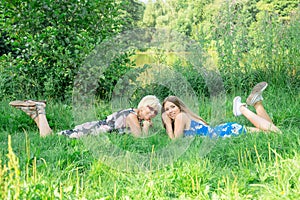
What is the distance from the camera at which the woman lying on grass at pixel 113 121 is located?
4.17 metres

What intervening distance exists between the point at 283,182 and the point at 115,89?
12.0 feet

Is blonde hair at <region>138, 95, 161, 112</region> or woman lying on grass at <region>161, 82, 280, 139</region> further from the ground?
blonde hair at <region>138, 95, 161, 112</region>

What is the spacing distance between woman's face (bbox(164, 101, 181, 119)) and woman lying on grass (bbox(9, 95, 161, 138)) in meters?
0.17

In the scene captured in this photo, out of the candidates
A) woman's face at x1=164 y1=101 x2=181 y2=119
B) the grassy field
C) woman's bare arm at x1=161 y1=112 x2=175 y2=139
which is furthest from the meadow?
woman's face at x1=164 y1=101 x2=181 y2=119

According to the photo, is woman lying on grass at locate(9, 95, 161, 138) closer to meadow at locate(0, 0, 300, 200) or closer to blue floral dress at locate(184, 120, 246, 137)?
meadow at locate(0, 0, 300, 200)

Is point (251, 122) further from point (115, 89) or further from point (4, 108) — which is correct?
point (4, 108)

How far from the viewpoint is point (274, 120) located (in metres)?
4.53

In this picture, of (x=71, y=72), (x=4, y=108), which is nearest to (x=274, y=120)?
(x=71, y=72)

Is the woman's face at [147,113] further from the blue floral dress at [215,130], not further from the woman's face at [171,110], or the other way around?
the blue floral dress at [215,130]

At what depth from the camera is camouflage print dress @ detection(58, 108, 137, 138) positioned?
412 centimetres

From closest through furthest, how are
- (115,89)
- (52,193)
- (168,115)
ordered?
(52,193)
(168,115)
(115,89)

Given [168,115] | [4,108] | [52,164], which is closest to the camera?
[52,164]

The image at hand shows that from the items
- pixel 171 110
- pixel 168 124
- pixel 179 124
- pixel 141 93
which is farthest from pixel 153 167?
pixel 141 93

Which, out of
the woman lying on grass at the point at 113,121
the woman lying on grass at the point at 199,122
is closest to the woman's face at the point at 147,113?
the woman lying on grass at the point at 113,121
